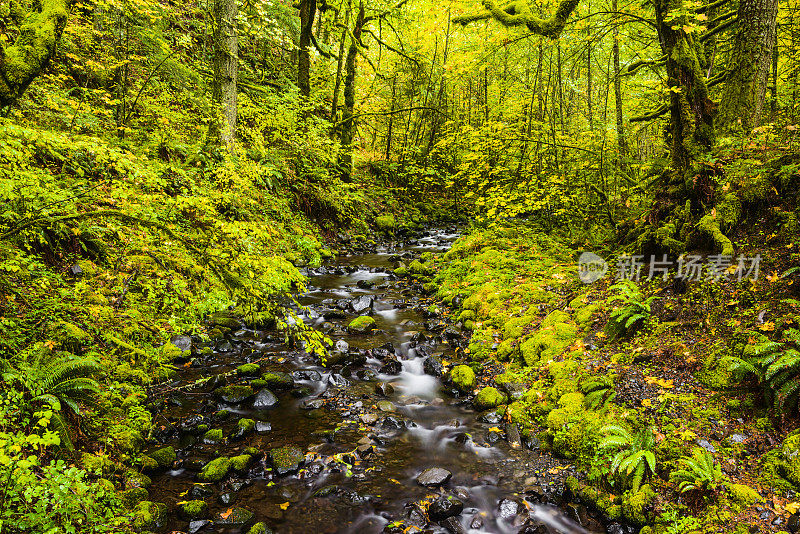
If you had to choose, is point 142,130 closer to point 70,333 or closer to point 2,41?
point 2,41


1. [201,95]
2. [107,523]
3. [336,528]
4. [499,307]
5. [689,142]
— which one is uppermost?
[201,95]

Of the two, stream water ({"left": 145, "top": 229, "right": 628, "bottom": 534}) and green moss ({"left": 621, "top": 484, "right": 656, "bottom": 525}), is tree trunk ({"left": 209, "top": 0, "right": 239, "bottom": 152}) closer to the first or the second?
stream water ({"left": 145, "top": 229, "right": 628, "bottom": 534})

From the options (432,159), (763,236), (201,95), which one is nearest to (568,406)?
(763,236)

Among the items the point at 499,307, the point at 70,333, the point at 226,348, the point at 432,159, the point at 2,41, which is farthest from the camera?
the point at 432,159

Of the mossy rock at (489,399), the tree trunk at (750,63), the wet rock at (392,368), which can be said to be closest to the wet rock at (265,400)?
the wet rock at (392,368)

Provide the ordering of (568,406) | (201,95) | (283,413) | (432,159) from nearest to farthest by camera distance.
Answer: (568,406) → (283,413) → (201,95) → (432,159)

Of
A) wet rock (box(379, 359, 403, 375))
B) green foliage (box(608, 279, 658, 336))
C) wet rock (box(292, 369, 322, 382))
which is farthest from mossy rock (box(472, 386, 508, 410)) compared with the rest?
wet rock (box(292, 369, 322, 382))

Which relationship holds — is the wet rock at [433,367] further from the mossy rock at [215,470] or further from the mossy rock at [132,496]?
the mossy rock at [132,496]

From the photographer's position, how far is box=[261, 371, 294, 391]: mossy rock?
687cm

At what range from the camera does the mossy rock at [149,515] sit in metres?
3.87

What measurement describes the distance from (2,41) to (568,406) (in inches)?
347

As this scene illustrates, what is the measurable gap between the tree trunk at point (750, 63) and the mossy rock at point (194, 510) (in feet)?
30.6

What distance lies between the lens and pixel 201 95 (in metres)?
10.6

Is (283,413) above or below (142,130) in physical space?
below
